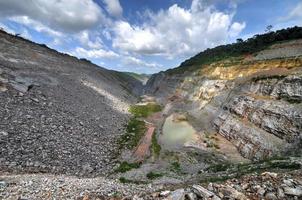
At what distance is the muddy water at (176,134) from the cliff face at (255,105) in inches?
122

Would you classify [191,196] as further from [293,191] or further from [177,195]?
[293,191]

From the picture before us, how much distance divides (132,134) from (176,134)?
1004 cm

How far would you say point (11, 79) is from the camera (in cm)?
3697

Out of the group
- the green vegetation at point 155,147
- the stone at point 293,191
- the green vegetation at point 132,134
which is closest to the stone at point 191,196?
the stone at point 293,191

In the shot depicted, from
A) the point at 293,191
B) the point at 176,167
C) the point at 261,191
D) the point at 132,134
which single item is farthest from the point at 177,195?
the point at 132,134

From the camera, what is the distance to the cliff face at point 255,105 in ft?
104

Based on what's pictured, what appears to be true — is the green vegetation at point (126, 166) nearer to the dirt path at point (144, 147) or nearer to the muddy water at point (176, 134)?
the dirt path at point (144, 147)

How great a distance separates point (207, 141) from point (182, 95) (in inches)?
1581

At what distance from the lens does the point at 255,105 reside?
40625 millimetres

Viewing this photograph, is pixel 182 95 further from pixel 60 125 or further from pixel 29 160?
pixel 29 160

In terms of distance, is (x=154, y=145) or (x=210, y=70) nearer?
(x=154, y=145)

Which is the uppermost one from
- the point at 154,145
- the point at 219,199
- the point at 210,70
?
the point at 210,70

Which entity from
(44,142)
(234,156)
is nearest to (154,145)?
(234,156)

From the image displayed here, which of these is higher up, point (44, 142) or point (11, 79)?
point (11, 79)
